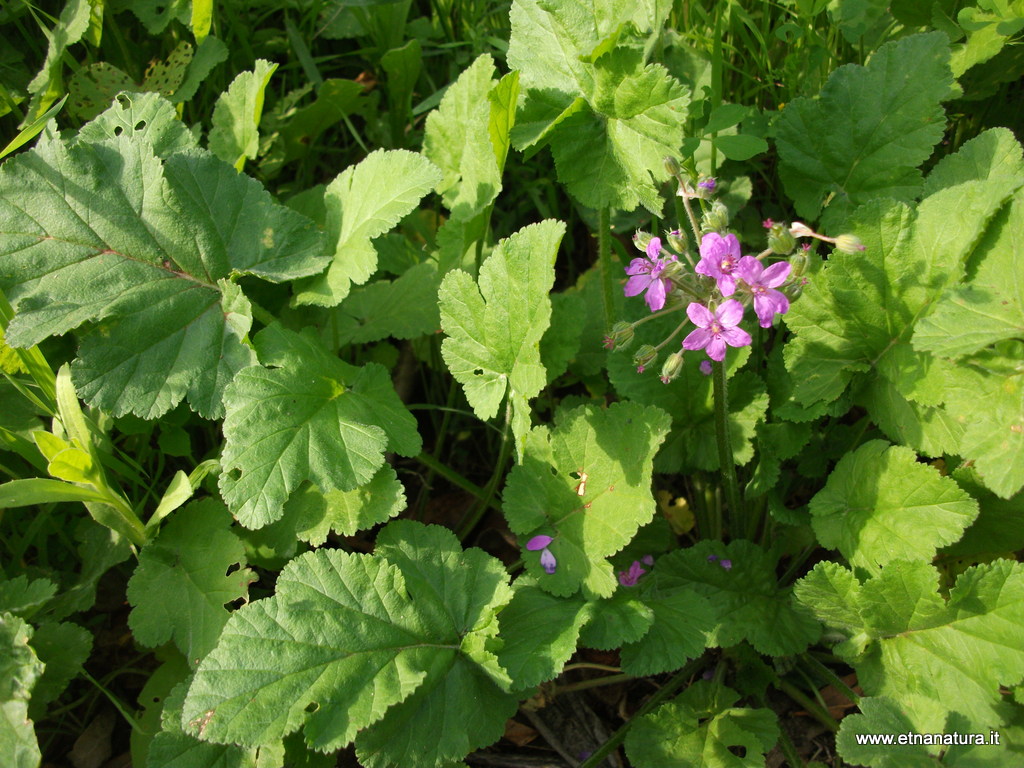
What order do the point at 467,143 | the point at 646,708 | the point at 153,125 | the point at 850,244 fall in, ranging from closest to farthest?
the point at 850,244
the point at 646,708
the point at 153,125
the point at 467,143

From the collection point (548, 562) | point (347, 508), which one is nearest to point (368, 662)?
point (347, 508)

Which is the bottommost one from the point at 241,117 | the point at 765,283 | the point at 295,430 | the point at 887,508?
the point at 887,508

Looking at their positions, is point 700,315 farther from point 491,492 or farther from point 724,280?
point 491,492

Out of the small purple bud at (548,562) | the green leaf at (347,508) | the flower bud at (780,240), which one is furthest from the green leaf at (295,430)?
the flower bud at (780,240)

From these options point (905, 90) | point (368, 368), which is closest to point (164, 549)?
point (368, 368)

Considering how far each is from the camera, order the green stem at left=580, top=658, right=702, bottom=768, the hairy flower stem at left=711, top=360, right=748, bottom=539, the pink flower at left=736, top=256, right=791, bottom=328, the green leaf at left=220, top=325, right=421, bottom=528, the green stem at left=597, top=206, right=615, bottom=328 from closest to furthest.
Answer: the pink flower at left=736, top=256, right=791, bottom=328
the green leaf at left=220, top=325, right=421, bottom=528
the hairy flower stem at left=711, top=360, right=748, bottom=539
the green stem at left=580, top=658, right=702, bottom=768
the green stem at left=597, top=206, right=615, bottom=328

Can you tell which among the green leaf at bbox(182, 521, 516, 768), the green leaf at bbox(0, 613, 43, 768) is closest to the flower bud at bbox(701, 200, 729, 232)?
the green leaf at bbox(182, 521, 516, 768)

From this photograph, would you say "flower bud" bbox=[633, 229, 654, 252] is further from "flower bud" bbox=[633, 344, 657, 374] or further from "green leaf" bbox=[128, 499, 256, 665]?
"green leaf" bbox=[128, 499, 256, 665]
